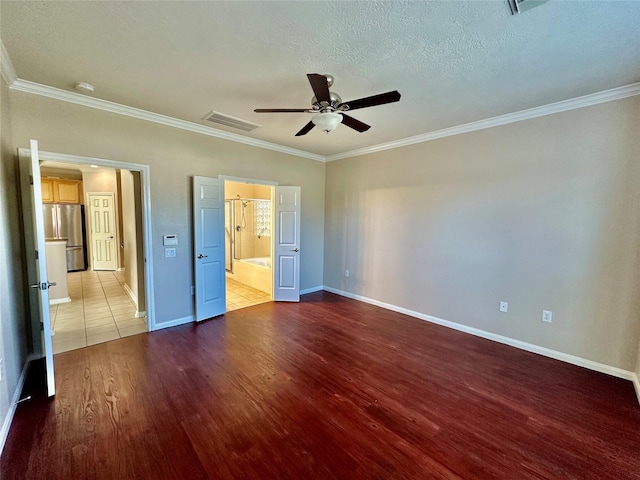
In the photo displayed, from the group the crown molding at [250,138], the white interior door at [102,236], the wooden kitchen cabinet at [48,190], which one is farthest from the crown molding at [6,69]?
the wooden kitchen cabinet at [48,190]

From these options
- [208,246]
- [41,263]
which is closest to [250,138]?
[208,246]

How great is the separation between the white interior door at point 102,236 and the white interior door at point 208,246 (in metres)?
5.23

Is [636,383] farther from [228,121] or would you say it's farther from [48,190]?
[48,190]

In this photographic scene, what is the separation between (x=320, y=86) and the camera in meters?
1.98

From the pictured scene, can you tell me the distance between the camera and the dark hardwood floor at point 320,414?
1686mm

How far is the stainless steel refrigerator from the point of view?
273 inches

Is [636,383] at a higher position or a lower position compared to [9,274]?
lower

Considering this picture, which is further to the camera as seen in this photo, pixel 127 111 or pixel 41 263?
pixel 127 111

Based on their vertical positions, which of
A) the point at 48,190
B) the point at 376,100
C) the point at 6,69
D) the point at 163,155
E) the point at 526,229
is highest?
the point at 6,69

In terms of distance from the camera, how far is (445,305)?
396 centimetres

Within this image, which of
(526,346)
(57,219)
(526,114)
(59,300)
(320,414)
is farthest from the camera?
(57,219)

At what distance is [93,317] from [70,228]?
4809 mm

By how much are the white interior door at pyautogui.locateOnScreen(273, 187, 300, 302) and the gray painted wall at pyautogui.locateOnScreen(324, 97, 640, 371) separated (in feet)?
4.68

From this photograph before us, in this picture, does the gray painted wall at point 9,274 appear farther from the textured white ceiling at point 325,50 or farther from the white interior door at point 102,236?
the white interior door at point 102,236
